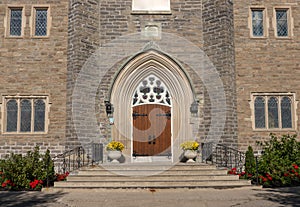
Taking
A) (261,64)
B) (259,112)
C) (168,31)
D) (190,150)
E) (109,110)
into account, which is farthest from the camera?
(168,31)

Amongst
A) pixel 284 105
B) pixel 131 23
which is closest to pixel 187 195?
pixel 284 105

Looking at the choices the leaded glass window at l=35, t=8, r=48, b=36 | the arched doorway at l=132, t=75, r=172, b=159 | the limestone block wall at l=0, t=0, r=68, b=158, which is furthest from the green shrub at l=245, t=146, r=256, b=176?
the leaded glass window at l=35, t=8, r=48, b=36

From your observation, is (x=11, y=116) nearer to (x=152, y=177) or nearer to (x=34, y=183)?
(x=34, y=183)

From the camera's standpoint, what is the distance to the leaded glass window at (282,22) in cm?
1533

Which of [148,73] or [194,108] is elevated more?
[148,73]

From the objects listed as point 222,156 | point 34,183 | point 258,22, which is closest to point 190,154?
point 222,156

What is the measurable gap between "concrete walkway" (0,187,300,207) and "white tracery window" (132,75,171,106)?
524 cm

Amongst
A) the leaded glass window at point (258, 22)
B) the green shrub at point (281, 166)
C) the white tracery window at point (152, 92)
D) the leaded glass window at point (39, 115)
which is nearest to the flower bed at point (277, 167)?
the green shrub at point (281, 166)

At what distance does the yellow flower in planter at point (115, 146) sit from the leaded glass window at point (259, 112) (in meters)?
5.75

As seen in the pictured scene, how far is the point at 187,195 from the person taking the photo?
984cm

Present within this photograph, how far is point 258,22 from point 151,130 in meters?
6.66

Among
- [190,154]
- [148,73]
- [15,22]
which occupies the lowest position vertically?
[190,154]

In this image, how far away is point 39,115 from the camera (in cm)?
1442

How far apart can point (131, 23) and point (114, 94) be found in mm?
3211
